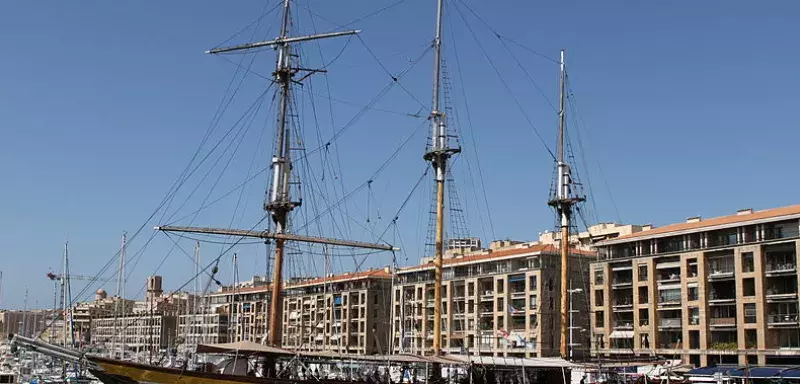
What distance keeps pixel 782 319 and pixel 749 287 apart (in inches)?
178

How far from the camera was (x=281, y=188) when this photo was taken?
57.9 meters

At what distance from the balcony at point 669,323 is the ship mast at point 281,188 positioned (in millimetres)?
47038

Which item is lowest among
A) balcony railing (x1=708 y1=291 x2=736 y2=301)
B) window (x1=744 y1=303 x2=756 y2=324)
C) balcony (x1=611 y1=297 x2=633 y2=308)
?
window (x1=744 y1=303 x2=756 y2=324)

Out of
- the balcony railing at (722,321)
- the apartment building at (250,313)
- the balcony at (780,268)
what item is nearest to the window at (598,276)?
the balcony railing at (722,321)

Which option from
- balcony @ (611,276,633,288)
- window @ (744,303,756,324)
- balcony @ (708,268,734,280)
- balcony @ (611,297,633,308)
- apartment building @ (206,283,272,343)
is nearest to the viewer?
window @ (744,303,756,324)

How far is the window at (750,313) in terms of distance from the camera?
88.0 m

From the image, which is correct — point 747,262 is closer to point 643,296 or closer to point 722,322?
point 722,322

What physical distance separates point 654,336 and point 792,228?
19423 mm

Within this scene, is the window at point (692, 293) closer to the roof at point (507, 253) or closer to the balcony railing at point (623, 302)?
the balcony railing at point (623, 302)

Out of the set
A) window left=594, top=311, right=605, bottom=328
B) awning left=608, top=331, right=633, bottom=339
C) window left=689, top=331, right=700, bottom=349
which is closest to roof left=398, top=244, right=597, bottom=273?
window left=594, top=311, right=605, bottom=328

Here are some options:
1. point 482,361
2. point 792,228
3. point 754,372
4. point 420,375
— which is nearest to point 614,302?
point 792,228

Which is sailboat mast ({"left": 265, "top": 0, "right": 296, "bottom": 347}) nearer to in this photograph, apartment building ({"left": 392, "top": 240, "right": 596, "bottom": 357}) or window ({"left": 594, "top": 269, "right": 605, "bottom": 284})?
apartment building ({"left": 392, "top": 240, "right": 596, "bottom": 357})


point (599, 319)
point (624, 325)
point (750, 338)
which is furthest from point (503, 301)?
point (750, 338)

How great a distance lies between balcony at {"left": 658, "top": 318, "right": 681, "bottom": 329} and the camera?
315 feet
